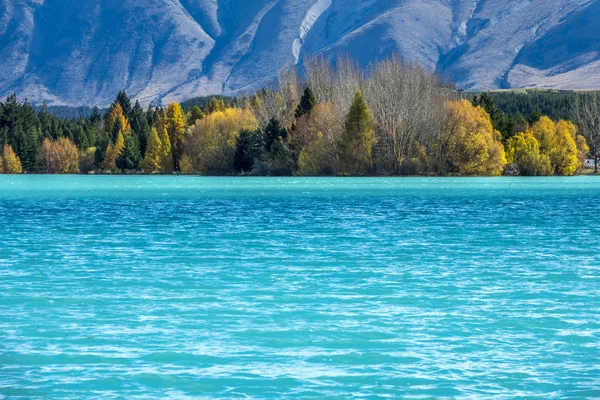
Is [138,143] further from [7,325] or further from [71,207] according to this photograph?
[7,325]

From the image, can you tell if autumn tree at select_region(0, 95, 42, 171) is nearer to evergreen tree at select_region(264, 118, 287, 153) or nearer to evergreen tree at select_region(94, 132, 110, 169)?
evergreen tree at select_region(94, 132, 110, 169)

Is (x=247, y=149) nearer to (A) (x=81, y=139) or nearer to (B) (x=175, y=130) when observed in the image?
(B) (x=175, y=130)

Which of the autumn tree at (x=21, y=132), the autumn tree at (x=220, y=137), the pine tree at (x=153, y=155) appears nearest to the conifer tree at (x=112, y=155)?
the pine tree at (x=153, y=155)

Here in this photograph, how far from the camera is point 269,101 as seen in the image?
373 feet

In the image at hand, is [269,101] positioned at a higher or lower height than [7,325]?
higher

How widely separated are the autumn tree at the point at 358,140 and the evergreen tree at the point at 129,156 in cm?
4562

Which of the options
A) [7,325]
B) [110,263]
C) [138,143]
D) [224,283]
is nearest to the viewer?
[7,325]

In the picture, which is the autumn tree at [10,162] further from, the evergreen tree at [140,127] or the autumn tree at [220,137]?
the autumn tree at [220,137]

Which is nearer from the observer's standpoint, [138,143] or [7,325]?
[7,325]

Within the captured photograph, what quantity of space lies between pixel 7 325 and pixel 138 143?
125094 mm

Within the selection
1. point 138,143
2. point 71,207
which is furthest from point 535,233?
point 138,143

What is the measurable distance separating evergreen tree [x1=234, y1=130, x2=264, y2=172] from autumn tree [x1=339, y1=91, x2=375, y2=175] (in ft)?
40.9

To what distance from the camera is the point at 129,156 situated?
135 m

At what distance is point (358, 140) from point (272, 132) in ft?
43.6
